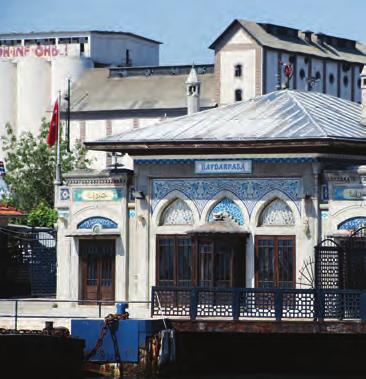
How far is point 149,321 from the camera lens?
152 feet

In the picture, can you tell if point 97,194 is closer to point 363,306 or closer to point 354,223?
point 354,223

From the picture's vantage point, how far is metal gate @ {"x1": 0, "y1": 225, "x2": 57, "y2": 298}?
61906 millimetres

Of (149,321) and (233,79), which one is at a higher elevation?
(233,79)

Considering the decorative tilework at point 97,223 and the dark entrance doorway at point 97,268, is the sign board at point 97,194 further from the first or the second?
the dark entrance doorway at point 97,268

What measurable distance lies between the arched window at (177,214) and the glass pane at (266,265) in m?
2.35

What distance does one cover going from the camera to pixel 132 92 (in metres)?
139

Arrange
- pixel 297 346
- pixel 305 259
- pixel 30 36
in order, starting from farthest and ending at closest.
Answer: pixel 30 36, pixel 305 259, pixel 297 346

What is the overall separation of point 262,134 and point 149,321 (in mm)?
8374

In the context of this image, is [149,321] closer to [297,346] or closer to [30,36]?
[297,346]

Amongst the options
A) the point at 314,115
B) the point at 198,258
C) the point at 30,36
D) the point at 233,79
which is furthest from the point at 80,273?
the point at 30,36

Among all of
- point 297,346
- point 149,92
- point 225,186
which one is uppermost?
point 149,92

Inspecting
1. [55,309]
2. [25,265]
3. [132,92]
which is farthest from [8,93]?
[55,309]

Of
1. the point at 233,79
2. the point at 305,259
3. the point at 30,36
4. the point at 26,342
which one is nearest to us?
the point at 26,342

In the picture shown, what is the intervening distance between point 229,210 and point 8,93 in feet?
305
